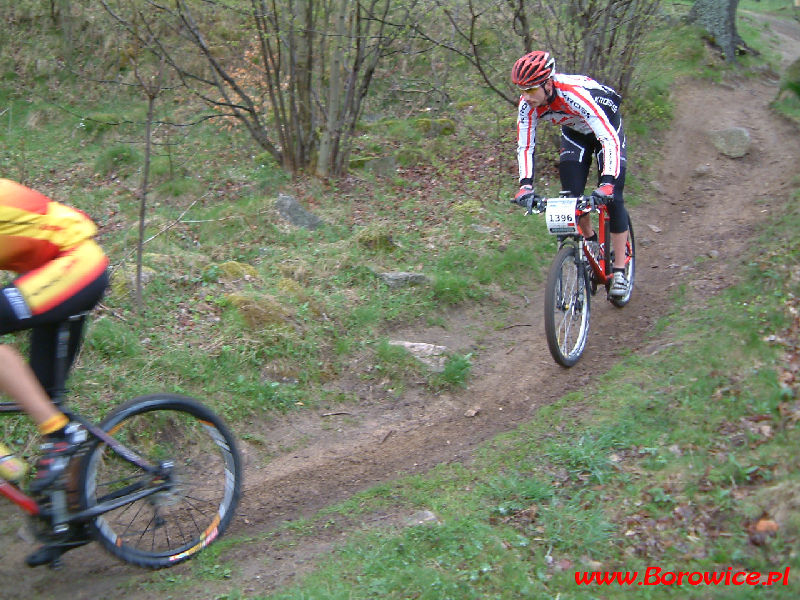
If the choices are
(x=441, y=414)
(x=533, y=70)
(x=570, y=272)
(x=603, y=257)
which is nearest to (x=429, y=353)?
(x=441, y=414)

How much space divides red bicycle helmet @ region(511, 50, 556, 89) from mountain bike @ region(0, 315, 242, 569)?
11.2ft

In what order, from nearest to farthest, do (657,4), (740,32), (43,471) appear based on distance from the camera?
(43,471) < (657,4) < (740,32)

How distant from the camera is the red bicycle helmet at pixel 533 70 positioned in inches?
209

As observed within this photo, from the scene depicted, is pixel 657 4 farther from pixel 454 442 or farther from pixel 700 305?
pixel 454 442

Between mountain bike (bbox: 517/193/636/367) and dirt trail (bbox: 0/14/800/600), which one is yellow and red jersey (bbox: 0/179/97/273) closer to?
dirt trail (bbox: 0/14/800/600)

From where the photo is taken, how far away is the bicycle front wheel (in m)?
5.24

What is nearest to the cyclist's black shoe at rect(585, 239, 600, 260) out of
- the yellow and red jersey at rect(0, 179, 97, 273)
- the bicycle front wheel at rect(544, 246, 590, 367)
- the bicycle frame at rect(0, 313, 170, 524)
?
the bicycle front wheel at rect(544, 246, 590, 367)

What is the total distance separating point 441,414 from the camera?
529 centimetres

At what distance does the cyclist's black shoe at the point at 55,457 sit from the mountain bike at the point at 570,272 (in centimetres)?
322

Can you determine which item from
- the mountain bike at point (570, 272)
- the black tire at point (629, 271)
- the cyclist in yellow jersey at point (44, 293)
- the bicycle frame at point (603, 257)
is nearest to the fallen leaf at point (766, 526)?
the mountain bike at point (570, 272)

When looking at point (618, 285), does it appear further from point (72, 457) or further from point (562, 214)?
point (72, 457)

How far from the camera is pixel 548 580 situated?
3.26 meters

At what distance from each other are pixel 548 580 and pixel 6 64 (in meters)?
13.6

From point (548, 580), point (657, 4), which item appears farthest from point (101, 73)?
point (548, 580)
